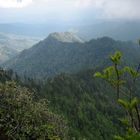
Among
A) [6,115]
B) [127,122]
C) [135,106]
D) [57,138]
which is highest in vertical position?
[135,106]

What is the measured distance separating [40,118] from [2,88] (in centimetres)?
795

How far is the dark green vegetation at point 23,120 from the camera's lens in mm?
52969

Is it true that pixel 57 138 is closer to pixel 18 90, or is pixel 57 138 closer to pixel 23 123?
pixel 23 123

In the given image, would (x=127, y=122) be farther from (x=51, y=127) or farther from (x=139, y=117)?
(x=51, y=127)

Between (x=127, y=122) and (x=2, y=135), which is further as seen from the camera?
(x=2, y=135)

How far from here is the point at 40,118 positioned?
56.9m

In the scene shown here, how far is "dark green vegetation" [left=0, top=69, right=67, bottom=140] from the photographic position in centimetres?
5297

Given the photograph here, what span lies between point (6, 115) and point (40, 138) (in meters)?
6.25

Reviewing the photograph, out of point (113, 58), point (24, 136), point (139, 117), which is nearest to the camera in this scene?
point (139, 117)

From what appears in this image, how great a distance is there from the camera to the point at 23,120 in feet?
176

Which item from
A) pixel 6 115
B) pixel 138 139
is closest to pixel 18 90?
pixel 6 115

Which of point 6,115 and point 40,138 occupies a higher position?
point 6,115

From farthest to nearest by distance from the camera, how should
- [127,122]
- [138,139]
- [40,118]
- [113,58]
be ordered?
[40,118], [127,122], [113,58], [138,139]

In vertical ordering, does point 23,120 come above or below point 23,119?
below
